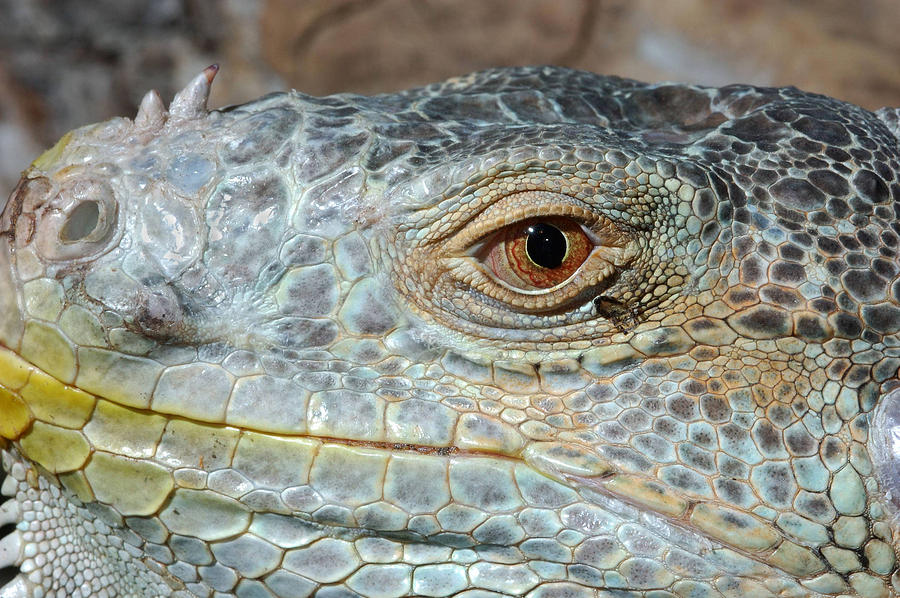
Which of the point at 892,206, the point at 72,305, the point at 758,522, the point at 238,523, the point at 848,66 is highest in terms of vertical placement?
the point at 848,66

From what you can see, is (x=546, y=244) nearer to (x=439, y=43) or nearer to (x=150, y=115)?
(x=150, y=115)

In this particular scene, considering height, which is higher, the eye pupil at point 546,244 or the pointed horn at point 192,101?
the pointed horn at point 192,101

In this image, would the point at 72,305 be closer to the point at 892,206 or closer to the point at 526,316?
the point at 526,316

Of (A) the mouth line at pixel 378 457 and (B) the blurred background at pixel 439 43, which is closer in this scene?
(A) the mouth line at pixel 378 457

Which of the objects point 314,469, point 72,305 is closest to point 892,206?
point 314,469

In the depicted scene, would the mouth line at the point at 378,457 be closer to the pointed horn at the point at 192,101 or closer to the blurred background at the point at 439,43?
the pointed horn at the point at 192,101

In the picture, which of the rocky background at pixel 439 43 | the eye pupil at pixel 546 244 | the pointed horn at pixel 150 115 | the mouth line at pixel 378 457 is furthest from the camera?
the rocky background at pixel 439 43

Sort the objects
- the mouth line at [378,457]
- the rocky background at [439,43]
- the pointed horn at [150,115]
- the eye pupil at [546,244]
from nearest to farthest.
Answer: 1. the mouth line at [378,457]
2. the eye pupil at [546,244]
3. the pointed horn at [150,115]
4. the rocky background at [439,43]

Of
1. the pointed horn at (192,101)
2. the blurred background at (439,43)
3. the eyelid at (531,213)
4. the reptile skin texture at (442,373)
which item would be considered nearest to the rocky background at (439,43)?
the blurred background at (439,43)

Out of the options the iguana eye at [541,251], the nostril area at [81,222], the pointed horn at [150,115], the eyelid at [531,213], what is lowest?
the nostril area at [81,222]
